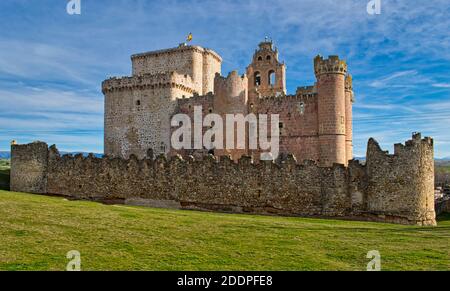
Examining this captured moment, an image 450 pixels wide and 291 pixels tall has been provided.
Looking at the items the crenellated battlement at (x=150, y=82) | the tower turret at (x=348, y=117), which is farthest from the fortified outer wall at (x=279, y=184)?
the crenellated battlement at (x=150, y=82)

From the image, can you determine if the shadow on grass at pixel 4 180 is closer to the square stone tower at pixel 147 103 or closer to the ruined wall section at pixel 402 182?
the square stone tower at pixel 147 103

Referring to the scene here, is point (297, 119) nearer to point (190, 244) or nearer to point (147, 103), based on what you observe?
point (147, 103)

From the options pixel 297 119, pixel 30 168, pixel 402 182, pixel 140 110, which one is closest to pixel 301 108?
pixel 297 119

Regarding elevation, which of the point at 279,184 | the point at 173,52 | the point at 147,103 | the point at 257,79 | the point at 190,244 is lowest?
the point at 190,244

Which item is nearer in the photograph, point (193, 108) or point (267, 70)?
point (193, 108)

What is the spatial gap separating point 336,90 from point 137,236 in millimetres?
25151

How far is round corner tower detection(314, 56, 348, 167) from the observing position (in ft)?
116

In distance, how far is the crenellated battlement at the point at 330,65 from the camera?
35375mm

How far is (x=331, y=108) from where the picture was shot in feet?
118

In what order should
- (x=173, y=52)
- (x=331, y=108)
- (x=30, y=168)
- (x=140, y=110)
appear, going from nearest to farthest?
(x=30, y=168) → (x=331, y=108) → (x=140, y=110) → (x=173, y=52)

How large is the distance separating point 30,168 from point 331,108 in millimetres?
24870

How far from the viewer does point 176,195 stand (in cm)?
2952
